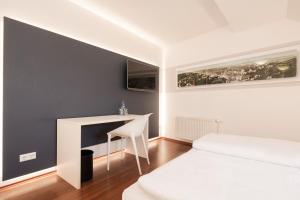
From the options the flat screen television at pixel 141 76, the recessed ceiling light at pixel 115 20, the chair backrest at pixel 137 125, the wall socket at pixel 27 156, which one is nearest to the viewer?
the wall socket at pixel 27 156

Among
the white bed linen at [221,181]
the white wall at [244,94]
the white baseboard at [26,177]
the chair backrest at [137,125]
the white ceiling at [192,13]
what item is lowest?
the white baseboard at [26,177]

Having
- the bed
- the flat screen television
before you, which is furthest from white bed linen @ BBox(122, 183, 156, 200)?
the flat screen television

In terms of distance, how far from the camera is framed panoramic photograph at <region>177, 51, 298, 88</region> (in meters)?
2.51

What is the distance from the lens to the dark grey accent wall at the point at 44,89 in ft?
6.01

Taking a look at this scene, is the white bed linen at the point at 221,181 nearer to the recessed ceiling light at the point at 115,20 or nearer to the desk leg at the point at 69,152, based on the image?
the desk leg at the point at 69,152

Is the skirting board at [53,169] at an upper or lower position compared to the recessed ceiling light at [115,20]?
lower

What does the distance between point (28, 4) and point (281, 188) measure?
2.86 m

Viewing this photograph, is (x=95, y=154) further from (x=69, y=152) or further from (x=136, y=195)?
(x=136, y=195)

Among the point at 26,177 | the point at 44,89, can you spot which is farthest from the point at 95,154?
the point at 44,89

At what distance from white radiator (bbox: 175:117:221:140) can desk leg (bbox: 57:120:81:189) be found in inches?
89.3

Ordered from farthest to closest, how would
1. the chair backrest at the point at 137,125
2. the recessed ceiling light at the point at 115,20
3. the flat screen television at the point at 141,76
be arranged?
the flat screen television at the point at 141,76 → the recessed ceiling light at the point at 115,20 → the chair backrest at the point at 137,125

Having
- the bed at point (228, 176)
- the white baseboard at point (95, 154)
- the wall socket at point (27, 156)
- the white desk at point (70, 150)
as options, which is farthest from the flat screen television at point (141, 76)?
the bed at point (228, 176)

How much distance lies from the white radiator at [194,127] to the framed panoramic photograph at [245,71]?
75cm

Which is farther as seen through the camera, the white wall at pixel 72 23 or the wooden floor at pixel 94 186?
the white wall at pixel 72 23
